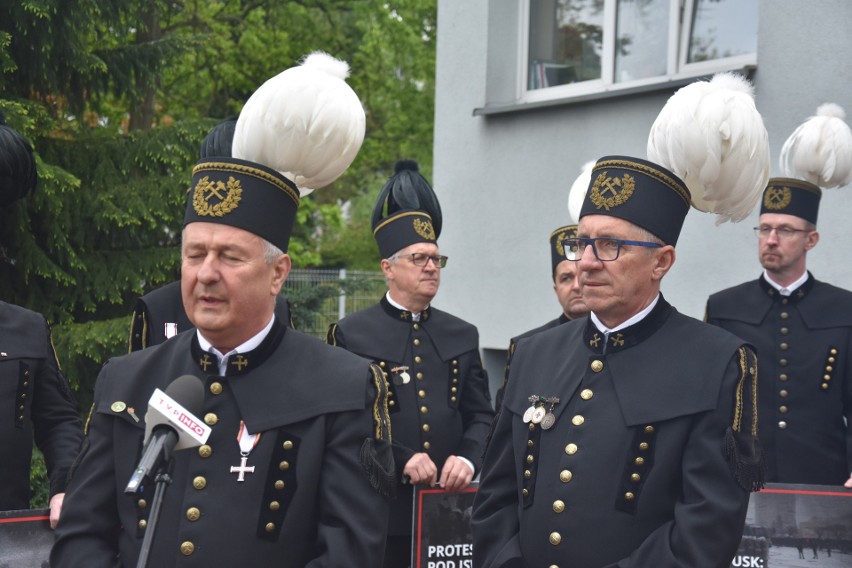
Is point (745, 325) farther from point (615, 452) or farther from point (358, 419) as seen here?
point (358, 419)

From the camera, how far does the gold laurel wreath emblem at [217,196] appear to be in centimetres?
343

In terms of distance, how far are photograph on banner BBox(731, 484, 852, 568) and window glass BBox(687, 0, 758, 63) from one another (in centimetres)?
414

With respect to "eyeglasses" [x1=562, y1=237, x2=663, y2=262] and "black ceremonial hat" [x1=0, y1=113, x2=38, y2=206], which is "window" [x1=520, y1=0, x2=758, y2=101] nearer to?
"eyeglasses" [x1=562, y1=237, x2=663, y2=262]

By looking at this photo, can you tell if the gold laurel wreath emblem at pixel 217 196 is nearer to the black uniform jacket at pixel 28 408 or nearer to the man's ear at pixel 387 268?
the black uniform jacket at pixel 28 408

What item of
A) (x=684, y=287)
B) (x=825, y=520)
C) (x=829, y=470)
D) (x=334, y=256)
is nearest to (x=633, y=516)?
(x=825, y=520)

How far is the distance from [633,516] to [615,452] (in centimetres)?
22

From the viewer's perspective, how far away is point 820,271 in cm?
745

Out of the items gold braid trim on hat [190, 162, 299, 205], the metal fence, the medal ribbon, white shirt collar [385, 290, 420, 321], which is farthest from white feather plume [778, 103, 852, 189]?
the metal fence

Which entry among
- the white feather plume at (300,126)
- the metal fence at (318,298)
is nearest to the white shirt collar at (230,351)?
the white feather plume at (300,126)

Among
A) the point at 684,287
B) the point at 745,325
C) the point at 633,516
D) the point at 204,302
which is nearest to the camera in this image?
the point at 204,302

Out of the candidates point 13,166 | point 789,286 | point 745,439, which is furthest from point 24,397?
point 789,286

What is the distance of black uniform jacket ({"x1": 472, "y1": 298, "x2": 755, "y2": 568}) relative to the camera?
3469mm

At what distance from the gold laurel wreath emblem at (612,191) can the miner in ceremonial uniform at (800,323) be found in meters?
2.66

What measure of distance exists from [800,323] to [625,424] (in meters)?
2.95
